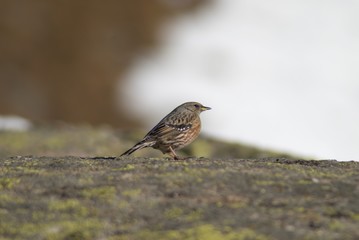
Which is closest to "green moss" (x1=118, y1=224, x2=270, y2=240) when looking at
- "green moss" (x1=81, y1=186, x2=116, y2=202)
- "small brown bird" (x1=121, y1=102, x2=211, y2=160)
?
"green moss" (x1=81, y1=186, x2=116, y2=202)

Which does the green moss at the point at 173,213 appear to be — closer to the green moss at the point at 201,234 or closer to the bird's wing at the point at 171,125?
the green moss at the point at 201,234

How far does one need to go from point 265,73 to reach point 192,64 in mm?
3681

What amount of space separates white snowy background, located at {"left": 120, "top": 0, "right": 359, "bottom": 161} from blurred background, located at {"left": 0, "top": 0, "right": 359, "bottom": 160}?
0.05m

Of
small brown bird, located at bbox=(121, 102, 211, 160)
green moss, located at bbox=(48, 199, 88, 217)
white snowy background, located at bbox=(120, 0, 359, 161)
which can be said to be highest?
white snowy background, located at bbox=(120, 0, 359, 161)

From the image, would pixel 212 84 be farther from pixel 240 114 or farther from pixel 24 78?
pixel 24 78

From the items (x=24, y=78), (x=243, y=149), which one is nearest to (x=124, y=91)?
(x=24, y=78)

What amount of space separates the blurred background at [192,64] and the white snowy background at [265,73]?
0.05m

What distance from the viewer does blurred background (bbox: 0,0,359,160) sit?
3691cm

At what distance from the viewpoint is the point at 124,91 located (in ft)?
131

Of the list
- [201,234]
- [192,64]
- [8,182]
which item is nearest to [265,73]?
[192,64]

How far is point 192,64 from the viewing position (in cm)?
4216

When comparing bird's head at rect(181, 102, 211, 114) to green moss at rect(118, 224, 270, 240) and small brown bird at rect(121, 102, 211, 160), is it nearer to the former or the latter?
small brown bird at rect(121, 102, 211, 160)

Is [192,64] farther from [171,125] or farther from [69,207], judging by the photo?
[69,207]

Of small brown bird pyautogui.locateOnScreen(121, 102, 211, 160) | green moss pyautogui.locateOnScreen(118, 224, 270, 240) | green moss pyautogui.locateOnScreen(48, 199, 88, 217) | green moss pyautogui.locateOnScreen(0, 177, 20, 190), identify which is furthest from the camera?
small brown bird pyautogui.locateOnScreen(121, 102, 211, 160)
